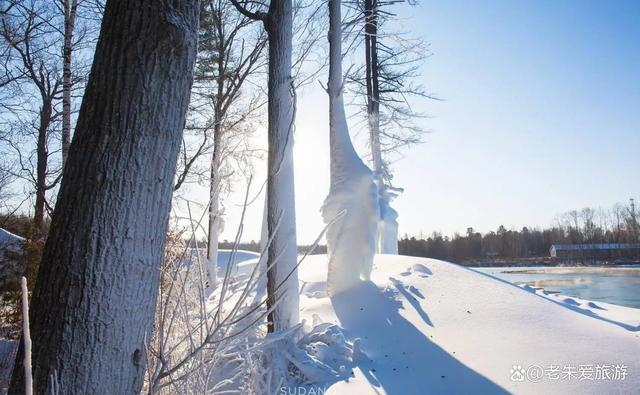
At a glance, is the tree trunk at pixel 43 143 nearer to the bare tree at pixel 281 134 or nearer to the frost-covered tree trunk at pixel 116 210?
the bare tree at pixel 281 134

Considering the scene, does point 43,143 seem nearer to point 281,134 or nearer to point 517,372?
point 281,134

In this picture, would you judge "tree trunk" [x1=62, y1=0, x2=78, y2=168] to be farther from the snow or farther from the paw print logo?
the paw print logo

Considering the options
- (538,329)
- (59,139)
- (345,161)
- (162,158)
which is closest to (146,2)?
(162,158)

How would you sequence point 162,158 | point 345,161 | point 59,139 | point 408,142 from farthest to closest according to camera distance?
1. point 408,142
2. point 59,139
3. point 345,161
4. point 162,158

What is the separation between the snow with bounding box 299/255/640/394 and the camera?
3516 mm

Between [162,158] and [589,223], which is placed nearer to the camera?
[162,158]

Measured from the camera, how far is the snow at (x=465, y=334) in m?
3.52

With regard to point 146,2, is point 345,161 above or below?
above

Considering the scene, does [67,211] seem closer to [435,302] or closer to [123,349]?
[123,349]

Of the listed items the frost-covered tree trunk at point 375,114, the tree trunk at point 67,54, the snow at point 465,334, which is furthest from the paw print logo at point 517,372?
the tree trunk at point 67,54

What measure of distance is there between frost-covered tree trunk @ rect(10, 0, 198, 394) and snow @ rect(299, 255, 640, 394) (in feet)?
4.52

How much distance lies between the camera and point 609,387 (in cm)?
313

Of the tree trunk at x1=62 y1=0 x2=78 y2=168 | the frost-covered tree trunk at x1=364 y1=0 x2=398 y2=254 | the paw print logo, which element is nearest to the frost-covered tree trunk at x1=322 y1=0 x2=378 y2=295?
the frost-covered tree trunk at x1=364 y1=0 x2=398 y2=254

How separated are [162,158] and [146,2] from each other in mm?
454
